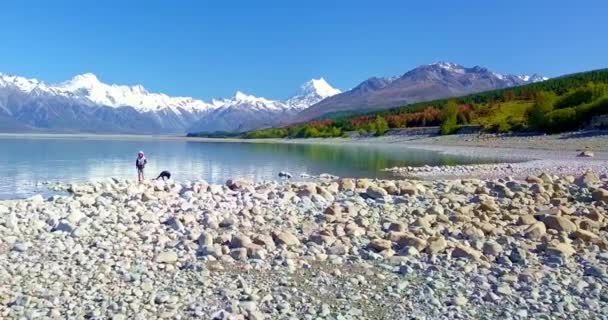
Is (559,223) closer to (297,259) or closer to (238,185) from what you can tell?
(297,259)

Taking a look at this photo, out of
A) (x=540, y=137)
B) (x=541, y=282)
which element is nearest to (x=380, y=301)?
(x=541, y=282)

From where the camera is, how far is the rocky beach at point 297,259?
8438mm

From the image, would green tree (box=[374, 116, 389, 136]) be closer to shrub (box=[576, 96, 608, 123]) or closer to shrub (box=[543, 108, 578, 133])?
shrub (box=[543, 108, 578, 133])

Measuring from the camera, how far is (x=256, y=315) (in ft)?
26.2

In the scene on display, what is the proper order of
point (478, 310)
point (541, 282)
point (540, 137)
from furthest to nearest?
point (540, 137)
point (541, 282)
point (478, 310)

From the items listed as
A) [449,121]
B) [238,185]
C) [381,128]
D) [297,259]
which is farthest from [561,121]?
[297,259]

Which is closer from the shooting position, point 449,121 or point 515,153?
point 515,153

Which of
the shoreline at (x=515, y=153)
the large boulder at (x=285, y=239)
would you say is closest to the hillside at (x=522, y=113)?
the shoreline at (x=515, y=153)

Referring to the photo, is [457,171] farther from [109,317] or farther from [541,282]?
[109,317]

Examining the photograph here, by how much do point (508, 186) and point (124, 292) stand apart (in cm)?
1613

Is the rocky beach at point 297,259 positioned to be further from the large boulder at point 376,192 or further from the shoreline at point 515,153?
the shoreline at point 515,153

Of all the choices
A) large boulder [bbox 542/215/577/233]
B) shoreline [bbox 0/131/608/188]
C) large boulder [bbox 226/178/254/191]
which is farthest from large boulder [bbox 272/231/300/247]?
shoreline [bbox 0/131/608/188]

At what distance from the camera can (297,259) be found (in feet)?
35.4

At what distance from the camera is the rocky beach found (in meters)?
8.44
